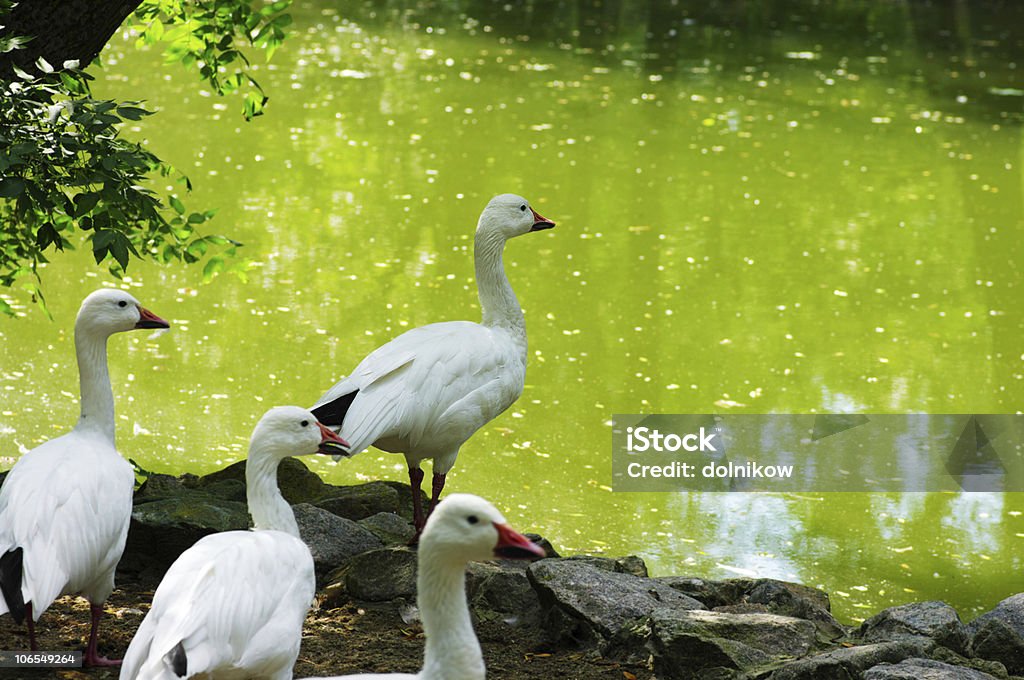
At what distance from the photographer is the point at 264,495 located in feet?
12.8

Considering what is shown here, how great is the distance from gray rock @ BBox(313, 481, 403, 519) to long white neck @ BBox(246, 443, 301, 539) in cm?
159

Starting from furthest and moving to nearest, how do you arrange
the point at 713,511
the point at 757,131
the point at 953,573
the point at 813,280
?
1. the point at 757,131
2. the point at 813,280
3. the point at 713,511
4. the point at 953,573

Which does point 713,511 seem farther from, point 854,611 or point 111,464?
point 111,464

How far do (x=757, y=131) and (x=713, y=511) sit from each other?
785cm

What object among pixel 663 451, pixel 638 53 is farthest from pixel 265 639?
pixel 638 53

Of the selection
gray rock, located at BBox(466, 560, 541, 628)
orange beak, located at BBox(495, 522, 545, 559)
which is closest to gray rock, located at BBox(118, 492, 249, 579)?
gray rock, located at BBox(466, 560, 541, 628)

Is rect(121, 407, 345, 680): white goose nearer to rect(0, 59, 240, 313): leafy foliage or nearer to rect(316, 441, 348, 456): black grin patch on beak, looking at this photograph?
rect(316, 441, 348, 456): black grin patch on beak

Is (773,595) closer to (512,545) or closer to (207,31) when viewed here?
(512,545)

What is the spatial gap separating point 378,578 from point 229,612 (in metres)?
1.37

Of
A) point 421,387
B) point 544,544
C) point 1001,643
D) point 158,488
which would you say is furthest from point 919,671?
point 158,488

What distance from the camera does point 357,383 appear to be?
16.1 ft

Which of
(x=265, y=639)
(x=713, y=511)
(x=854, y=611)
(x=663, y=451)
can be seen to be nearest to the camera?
(x=265, y=639)

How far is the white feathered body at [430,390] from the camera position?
4793 mm

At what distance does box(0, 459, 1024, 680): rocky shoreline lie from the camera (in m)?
4.16
